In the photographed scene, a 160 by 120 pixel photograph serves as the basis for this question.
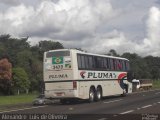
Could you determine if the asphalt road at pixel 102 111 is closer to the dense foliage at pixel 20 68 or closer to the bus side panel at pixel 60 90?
the bus side panel at pixel 60 90

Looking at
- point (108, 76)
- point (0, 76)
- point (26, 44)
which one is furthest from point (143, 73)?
point (108, 76)

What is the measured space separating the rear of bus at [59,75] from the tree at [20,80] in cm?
6019

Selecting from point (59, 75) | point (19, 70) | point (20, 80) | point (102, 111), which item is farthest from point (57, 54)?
point (19, 70)

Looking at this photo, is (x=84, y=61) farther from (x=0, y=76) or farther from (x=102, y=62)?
(x=0, y=76)

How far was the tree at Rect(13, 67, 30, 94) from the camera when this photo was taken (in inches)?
3526

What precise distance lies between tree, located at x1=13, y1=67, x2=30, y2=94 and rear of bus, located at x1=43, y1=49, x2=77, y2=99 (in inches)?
2370

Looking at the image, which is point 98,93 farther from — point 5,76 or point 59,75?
point 5,76

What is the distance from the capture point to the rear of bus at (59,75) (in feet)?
95.8

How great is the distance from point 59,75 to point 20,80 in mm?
60871

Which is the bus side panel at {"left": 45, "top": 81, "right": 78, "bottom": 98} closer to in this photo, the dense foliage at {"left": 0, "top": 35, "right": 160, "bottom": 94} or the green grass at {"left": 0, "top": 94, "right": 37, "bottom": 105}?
the green grass at {"left": 0, "top": 94, "right": 37, "bottom": 105}

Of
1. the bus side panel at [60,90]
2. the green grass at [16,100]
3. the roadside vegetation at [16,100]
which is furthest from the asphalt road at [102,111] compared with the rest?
the green grass at [16,100]

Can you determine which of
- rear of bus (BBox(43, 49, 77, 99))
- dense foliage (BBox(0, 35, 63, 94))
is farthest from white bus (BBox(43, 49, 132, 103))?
dense foliage (BBox(0, 35, 63, 94))

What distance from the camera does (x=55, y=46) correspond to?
142375mm

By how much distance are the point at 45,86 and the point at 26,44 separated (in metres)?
105
